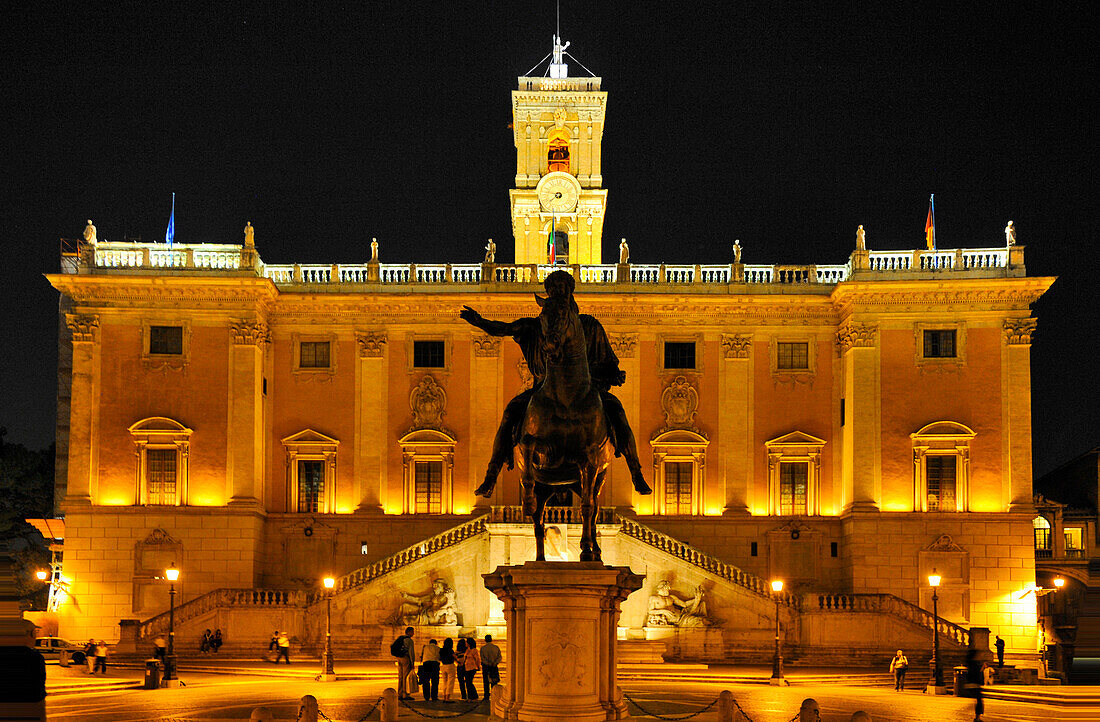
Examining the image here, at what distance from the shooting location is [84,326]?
149 ft

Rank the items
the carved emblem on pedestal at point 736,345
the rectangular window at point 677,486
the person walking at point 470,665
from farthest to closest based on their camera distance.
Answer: the carved emblem on pedestal at point 736,345, the rectangular window at point 677,486, the person walking at point 470,665

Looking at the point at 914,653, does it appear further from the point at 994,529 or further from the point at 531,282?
the point at 531,282

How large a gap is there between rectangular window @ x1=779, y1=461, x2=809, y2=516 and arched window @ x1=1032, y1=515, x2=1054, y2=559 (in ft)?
78.1

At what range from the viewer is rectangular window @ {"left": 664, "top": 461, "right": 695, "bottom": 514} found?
46906 millimetres

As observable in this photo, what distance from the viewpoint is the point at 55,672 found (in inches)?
1421

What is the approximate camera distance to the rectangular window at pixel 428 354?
47.8 m

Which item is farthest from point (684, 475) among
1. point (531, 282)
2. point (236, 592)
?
point (236, 592)

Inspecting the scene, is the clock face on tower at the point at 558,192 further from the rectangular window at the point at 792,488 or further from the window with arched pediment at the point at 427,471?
the rectangular window at the point at 792,488

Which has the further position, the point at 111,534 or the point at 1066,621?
the point at 1066,621

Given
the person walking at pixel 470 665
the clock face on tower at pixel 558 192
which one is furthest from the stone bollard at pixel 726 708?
the clock face on tower at pixel 558 192

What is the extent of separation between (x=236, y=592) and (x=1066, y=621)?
1587 inches

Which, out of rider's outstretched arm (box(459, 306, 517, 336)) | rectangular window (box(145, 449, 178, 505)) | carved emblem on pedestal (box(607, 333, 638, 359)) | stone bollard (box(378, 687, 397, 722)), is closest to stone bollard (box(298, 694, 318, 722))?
stone bollard (box(378, 687, 397, 722))

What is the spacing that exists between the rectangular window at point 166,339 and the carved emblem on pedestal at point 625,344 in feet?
51.5

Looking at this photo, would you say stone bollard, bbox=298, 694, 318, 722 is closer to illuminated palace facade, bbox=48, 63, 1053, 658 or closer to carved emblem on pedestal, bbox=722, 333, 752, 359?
illuminated palace facade, bbox=48, 63, 1053, 658
